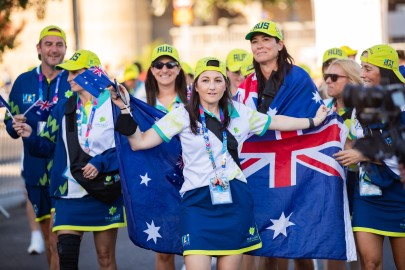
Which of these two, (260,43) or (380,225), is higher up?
(260,43)

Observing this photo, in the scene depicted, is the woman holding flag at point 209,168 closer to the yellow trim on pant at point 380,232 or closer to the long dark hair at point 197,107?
the long dark hair at point 197,107

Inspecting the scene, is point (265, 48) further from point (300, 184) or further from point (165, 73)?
point (165, 73)

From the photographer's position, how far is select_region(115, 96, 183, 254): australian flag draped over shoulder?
7.50m

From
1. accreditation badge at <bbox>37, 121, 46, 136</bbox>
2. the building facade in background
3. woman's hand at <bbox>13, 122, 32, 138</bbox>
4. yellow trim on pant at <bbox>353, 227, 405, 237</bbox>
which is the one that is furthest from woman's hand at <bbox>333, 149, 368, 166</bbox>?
the building facade in background

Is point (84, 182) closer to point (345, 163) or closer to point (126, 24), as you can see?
point (345, 163)

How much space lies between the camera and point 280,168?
7.84 meters

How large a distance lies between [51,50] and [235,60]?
8.55 ft

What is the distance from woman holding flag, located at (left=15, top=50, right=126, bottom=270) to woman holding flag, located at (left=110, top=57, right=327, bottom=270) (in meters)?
0.86

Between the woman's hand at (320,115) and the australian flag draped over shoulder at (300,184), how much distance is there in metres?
0.07

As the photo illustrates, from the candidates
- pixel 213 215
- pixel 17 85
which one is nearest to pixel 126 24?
pixel 17 85

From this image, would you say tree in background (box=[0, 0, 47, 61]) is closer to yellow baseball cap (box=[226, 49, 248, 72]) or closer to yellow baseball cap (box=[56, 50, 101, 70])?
yellow baseball cap (box=[226, 49, 248, 72])

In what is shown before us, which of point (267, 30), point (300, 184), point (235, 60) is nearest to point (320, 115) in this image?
point (300, 184)

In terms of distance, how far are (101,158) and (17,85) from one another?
1997 millimetres

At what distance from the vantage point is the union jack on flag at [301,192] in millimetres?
7664
